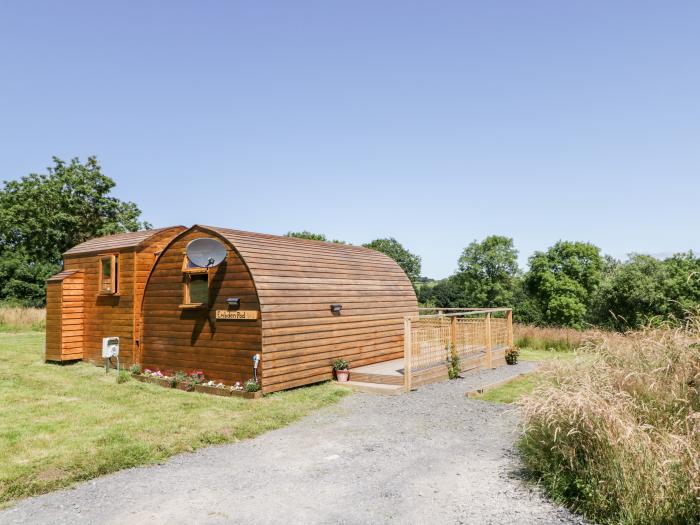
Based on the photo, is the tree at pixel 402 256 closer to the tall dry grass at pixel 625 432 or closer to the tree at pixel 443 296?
the tree at pixel 443 296

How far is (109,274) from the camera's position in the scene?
597 inches

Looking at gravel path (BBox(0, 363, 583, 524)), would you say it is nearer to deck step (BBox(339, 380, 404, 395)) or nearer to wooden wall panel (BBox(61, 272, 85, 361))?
deck step (BBox(339, 380, 404, 395))

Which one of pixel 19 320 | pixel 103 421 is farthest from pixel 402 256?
pixel 103 421

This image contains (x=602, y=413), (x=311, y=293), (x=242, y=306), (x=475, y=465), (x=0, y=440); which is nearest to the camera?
(x=602, y=413)

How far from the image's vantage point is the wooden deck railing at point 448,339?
11978mm

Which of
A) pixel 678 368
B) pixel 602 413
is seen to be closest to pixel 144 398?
pixel 602 413

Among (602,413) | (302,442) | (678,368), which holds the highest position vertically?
(678,368)

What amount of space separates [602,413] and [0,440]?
29.1 feet

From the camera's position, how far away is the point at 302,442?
7.78 meters

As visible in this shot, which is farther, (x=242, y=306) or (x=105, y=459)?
(x=242, y=306)

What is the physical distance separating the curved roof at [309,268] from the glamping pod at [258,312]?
4 cm

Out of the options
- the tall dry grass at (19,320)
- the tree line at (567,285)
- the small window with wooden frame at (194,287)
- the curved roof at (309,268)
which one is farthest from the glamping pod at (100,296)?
the tree line at (567,285)

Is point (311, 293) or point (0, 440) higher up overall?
point (311, 293)

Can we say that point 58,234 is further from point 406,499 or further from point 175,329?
point 406,499
